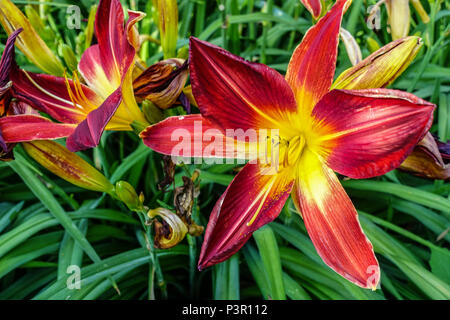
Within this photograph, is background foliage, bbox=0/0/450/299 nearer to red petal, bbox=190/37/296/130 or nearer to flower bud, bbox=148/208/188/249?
flower bud, bbox=148/208/188/249

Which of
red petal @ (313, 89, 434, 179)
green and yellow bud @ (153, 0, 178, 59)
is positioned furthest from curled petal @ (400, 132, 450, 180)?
green and yellow bud @ (153, 0, 178, 59)

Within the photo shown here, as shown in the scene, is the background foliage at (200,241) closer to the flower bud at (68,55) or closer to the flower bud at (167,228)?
the flower bud at (167,228)

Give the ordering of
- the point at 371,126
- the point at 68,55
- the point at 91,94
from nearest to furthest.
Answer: the point at 371,126
the point at 91,94
the point at 68,55

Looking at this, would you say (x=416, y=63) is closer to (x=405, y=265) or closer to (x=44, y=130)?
(x=405, y=265)

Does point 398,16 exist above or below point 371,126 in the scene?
above

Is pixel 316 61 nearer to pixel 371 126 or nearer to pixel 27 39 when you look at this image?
pixel 371 126

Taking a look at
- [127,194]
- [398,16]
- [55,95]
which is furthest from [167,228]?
[398,16]

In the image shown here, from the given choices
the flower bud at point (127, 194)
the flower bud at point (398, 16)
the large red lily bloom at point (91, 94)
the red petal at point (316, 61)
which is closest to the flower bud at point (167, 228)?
the flower bud at point (127, 194)
